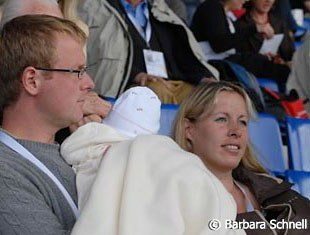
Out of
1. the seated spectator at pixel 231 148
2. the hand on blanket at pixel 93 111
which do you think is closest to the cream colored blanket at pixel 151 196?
the hand on blanket at pixel 93 111

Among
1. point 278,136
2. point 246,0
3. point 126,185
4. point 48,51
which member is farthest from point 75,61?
point 246,0

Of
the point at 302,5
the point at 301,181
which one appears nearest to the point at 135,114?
the point at 301,181

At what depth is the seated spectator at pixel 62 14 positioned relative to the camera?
9.23 ft

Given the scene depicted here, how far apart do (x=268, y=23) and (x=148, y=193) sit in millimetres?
4494

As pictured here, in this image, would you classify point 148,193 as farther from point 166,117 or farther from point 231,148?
point 166,117

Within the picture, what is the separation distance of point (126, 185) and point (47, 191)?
0.22 metres

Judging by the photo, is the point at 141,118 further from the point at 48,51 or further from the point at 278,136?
the point at 278,136


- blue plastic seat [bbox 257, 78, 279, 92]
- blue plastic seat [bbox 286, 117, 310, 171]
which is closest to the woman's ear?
blue plastic seat [bbox 286, 117, 310, 171]

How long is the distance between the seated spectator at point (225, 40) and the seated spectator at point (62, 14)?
7.53 feet

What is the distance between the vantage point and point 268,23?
645cm

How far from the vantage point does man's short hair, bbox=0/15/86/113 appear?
7.55 feet

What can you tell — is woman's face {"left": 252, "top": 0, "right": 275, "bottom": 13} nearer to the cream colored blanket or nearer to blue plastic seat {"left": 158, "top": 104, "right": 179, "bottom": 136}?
blue plastic seat {"left": 158, "top": 104, "right": 179, "bottom": 136}

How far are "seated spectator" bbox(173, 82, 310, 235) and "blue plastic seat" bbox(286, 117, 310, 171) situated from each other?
2.96 feet

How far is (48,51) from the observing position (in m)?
2.33
